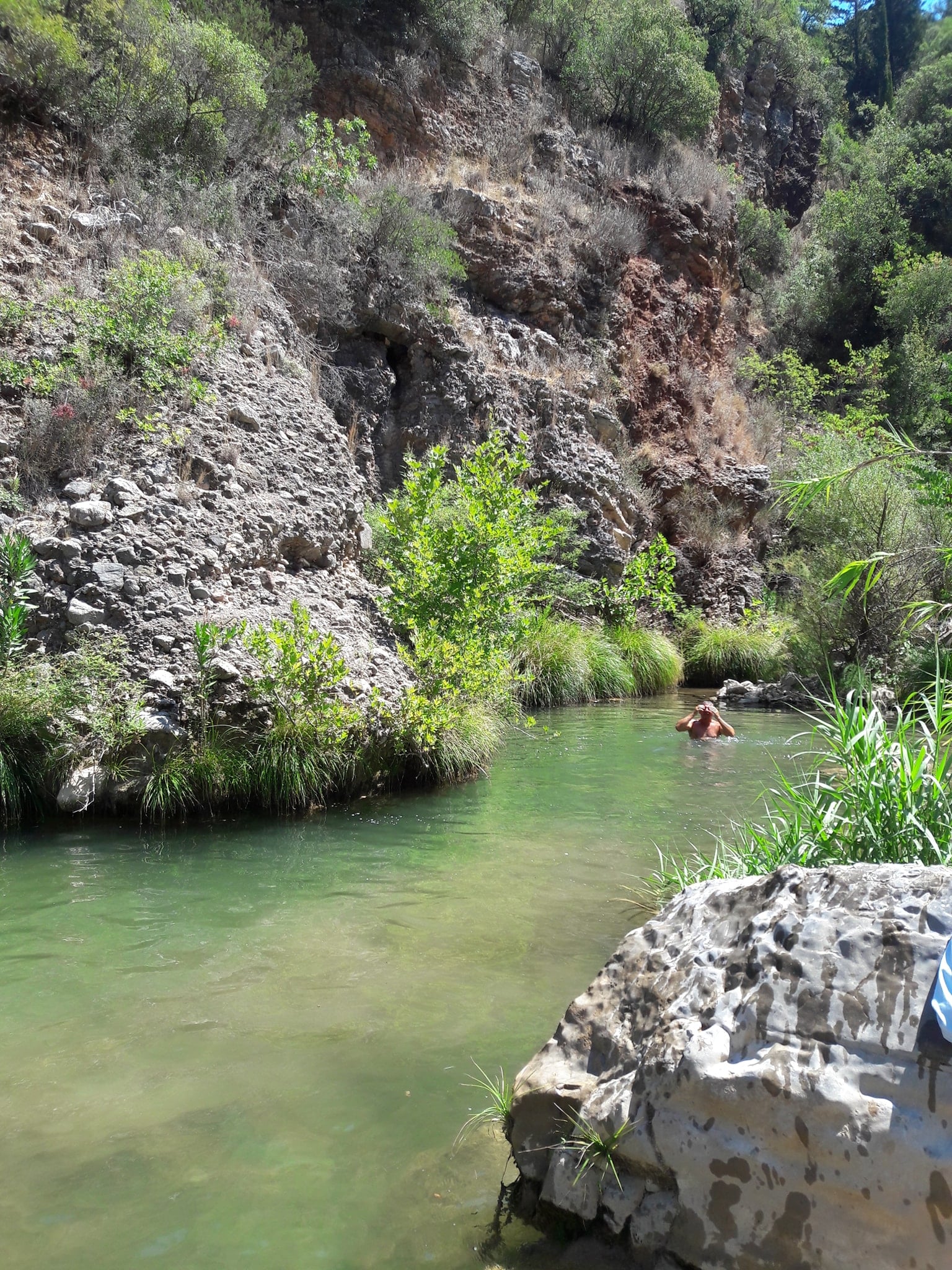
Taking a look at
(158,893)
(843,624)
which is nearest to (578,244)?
(843,624)

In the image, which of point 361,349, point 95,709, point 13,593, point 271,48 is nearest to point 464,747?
point 95,709

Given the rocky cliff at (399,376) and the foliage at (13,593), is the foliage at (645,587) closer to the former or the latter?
the rocky cliff at (399,376)

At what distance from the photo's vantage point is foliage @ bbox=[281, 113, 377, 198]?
15.8 metres

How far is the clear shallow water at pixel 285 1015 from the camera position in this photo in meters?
2.57

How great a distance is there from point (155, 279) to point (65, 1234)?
9840mm

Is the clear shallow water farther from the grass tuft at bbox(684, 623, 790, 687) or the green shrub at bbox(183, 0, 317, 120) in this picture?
the green shrub at bbox(183, 0, 317, 120)

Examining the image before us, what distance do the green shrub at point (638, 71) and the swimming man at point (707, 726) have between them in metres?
18.9

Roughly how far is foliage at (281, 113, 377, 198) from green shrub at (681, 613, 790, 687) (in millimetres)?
10649

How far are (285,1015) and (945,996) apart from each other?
2765 mm

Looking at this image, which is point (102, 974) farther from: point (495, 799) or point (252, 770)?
point (495, 799)

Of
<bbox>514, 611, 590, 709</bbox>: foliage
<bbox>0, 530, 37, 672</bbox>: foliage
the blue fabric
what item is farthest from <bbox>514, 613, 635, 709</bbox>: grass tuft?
the blue fabric

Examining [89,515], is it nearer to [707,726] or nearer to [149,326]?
[149,326]

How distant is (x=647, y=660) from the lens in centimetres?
1625

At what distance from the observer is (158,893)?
538 cm
